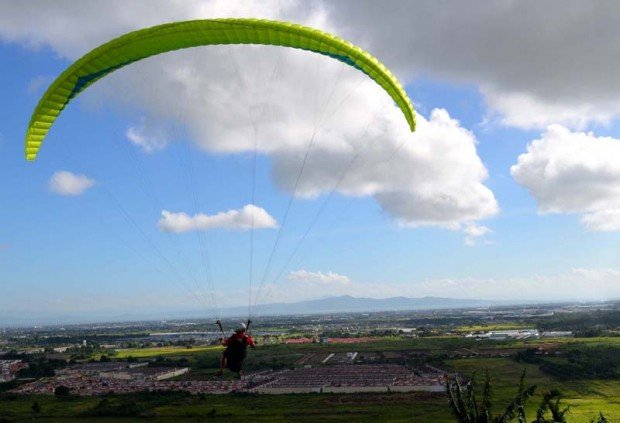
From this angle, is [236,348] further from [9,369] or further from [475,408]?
[9,369]

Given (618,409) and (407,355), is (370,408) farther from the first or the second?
(407,355)

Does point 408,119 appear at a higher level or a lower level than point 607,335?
Result: higher

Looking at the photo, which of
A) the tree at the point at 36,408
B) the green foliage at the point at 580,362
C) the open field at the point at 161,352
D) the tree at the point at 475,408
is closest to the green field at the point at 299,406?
the tree at the point at 36,408

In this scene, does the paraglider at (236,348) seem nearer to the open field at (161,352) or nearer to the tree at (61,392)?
the tree at (61,392)

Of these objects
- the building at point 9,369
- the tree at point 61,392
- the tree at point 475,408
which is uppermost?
the tree at point 475,408

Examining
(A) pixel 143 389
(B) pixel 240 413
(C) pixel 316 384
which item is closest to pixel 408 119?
(B) pixel 240 413

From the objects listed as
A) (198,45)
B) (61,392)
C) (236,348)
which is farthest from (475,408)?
(61,392)

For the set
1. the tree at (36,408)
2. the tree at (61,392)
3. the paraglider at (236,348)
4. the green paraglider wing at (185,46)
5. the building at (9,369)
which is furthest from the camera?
the building at (9,369)

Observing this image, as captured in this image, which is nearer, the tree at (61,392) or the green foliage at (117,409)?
the green foliage at (117,409)
